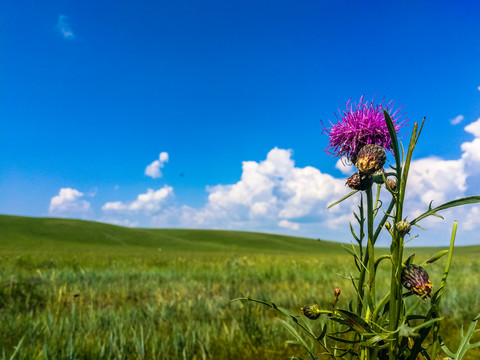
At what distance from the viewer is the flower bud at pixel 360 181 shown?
0.86 meters

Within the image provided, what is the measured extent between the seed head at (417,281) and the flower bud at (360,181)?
0.70 ft

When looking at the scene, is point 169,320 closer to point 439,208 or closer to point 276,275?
point 439,208

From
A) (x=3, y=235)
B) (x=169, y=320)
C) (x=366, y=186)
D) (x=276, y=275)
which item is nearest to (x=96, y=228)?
(x=3, y=235)

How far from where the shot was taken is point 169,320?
4.18 meters

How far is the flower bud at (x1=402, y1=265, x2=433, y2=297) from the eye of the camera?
766 millimetres

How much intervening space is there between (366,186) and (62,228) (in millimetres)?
63990

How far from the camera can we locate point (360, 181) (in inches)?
34.2

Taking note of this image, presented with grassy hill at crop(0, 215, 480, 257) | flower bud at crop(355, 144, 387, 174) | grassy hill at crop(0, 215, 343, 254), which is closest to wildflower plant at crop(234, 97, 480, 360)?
flower bud at crop(355, 144, 387, 174)

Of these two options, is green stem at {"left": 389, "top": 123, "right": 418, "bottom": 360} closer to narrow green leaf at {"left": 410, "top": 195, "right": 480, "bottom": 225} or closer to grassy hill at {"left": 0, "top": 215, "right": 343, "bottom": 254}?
narrow green leaf at {"left": 410, "top": 195, "right": 480, "bottom": 225}

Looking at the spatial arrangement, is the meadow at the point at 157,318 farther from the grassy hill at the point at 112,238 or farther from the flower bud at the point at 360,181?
the grassy hill at the point at 112,238

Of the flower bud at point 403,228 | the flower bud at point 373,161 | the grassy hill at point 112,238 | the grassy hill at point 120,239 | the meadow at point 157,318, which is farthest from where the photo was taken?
the grassy hill at point 112,238

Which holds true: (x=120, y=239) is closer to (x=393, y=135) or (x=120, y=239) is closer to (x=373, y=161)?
(x=373, y=161)

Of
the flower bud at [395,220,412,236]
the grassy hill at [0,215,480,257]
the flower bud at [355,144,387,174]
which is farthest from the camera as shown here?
the grassy hill at [0,215,480,257]

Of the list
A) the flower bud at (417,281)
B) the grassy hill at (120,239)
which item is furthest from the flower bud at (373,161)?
the grassy hill at (120,239)
